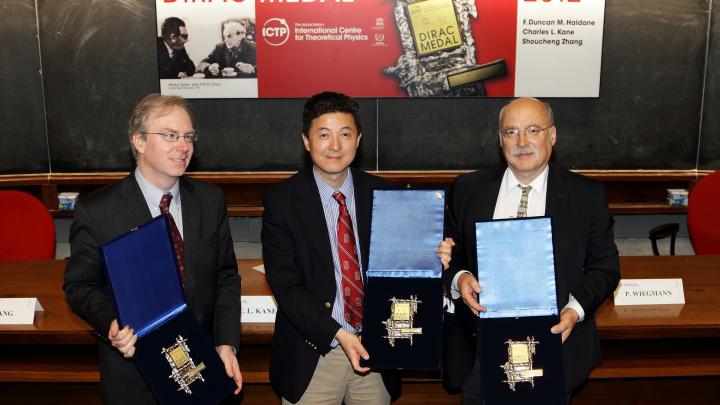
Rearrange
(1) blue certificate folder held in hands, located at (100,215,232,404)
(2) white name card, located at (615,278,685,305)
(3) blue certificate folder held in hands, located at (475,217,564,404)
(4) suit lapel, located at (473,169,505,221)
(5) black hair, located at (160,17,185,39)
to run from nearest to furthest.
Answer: (1) blue certificate folder held in hands, located at (100,215,232,404)
(3) blue certificate folder held in hands, located at (475,217,564,404)
(4) suit lapel, located at (473,169,505,221)
(2) white name card, located at (615,278,685,305)
(5) black hair, located at (160,17,185,39)

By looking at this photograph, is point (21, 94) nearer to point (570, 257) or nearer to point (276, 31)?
point (276, 31)

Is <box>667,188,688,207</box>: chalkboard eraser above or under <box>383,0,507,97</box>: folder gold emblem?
under

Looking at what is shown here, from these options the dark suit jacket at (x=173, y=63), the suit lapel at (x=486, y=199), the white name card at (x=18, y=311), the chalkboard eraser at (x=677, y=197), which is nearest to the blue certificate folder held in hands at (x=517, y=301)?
the suit lapel at (x=486, y=199)

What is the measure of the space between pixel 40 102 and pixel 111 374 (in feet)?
13.6

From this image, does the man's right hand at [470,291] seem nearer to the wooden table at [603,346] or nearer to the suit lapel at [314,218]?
the suit lapel at [314,218]

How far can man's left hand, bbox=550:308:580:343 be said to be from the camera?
1896 mm

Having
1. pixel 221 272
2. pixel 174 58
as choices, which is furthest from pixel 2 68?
pixel 221 272

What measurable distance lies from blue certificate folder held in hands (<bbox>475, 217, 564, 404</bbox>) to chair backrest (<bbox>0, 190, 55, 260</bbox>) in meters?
2.80

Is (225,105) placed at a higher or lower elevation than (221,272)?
higher

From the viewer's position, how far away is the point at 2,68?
17.5 ft

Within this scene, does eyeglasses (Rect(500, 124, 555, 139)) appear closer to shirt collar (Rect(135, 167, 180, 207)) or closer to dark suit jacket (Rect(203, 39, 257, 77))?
shirt collar (Rect(135, 167, 180, 207))

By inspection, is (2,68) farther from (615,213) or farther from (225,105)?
(615,213)

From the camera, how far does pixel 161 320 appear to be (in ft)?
6.02

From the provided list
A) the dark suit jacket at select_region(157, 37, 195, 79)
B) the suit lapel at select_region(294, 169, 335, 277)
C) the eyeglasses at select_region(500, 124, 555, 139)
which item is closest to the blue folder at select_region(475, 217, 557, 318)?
the eyeglasses at select_region(500, 124, 555, 139)
